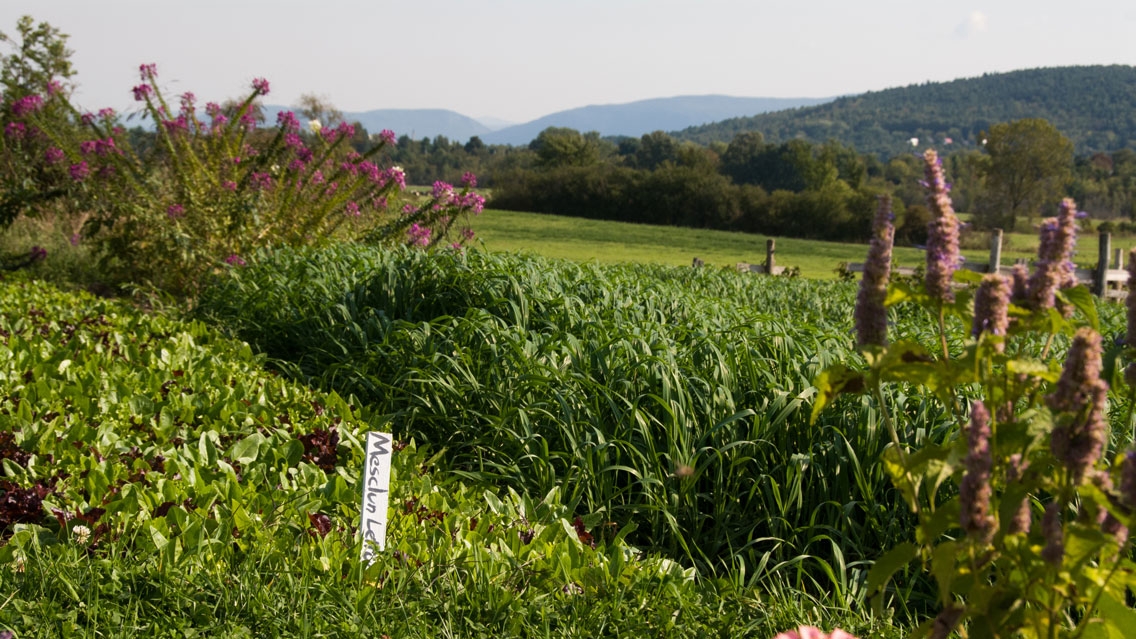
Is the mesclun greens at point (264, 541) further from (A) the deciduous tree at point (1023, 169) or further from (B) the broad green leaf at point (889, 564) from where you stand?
(A) the deciduous tree at point (1023, 169)

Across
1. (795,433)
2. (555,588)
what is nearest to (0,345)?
(555,588)

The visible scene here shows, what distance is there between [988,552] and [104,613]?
68.4 inches

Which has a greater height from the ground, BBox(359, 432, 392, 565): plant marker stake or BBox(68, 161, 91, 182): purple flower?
BBox(68, 161, 91, 182): purple flower

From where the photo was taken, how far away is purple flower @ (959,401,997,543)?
3.90 ft

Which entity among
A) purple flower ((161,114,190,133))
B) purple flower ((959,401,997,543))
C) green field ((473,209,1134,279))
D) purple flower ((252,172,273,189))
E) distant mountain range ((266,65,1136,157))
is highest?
distant mountain range ((266,65,1136,157))

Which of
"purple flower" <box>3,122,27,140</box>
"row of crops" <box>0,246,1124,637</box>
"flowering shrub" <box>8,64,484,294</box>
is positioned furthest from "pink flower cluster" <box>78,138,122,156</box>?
"purple flower" <box>3,122,27,140</box>

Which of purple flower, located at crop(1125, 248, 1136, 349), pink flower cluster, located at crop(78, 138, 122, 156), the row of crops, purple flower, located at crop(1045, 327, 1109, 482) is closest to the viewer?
purple flower, located at crop(1045, 327, 1109, 482)

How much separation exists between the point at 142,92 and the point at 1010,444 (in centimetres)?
809

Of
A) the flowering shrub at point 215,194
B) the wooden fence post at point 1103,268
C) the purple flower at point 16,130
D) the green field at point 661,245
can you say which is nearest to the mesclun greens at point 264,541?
the flowering shrub at point 215,194

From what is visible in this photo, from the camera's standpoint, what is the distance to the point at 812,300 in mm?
8531

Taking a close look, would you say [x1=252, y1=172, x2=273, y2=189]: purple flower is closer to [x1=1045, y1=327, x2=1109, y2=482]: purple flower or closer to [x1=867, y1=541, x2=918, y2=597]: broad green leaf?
[x1=867, y1=541, x2=918, y2=597]: broad green leaf

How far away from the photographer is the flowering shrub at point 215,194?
7.20 metres

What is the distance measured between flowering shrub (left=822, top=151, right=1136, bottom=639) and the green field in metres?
19.4

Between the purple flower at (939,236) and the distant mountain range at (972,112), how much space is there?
10648cm
